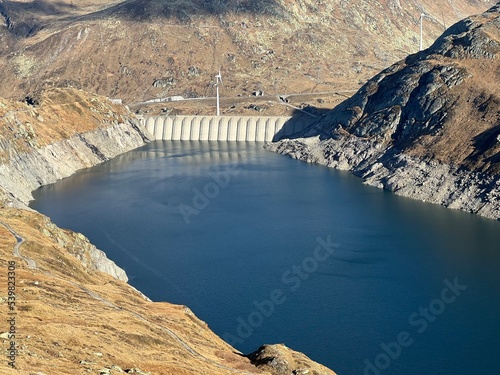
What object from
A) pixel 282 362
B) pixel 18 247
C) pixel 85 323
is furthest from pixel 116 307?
pixel 18 247

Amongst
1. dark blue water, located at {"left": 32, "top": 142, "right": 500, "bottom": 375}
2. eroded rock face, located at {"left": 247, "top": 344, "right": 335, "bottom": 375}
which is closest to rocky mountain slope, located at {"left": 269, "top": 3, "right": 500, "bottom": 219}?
dark blue water, located at {"left": 32, "top": 142, "right": 500, "bottom": 375}

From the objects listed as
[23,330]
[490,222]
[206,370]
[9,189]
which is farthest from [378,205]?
[23,330]

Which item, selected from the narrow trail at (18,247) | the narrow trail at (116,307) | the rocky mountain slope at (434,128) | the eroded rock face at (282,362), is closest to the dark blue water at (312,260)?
the rocky mountain slope at (434,128)

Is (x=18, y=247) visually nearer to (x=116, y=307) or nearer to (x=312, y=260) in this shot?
(x=116, y=307)

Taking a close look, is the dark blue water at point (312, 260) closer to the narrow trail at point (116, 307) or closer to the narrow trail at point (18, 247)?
the narrow trail at point (116, 307)

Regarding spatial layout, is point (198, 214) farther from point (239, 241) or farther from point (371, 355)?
point (371, 355)

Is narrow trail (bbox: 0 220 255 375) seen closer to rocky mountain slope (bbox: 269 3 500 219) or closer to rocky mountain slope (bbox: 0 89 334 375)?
rocky mountain slope (bbox: 0 89 334 375)
